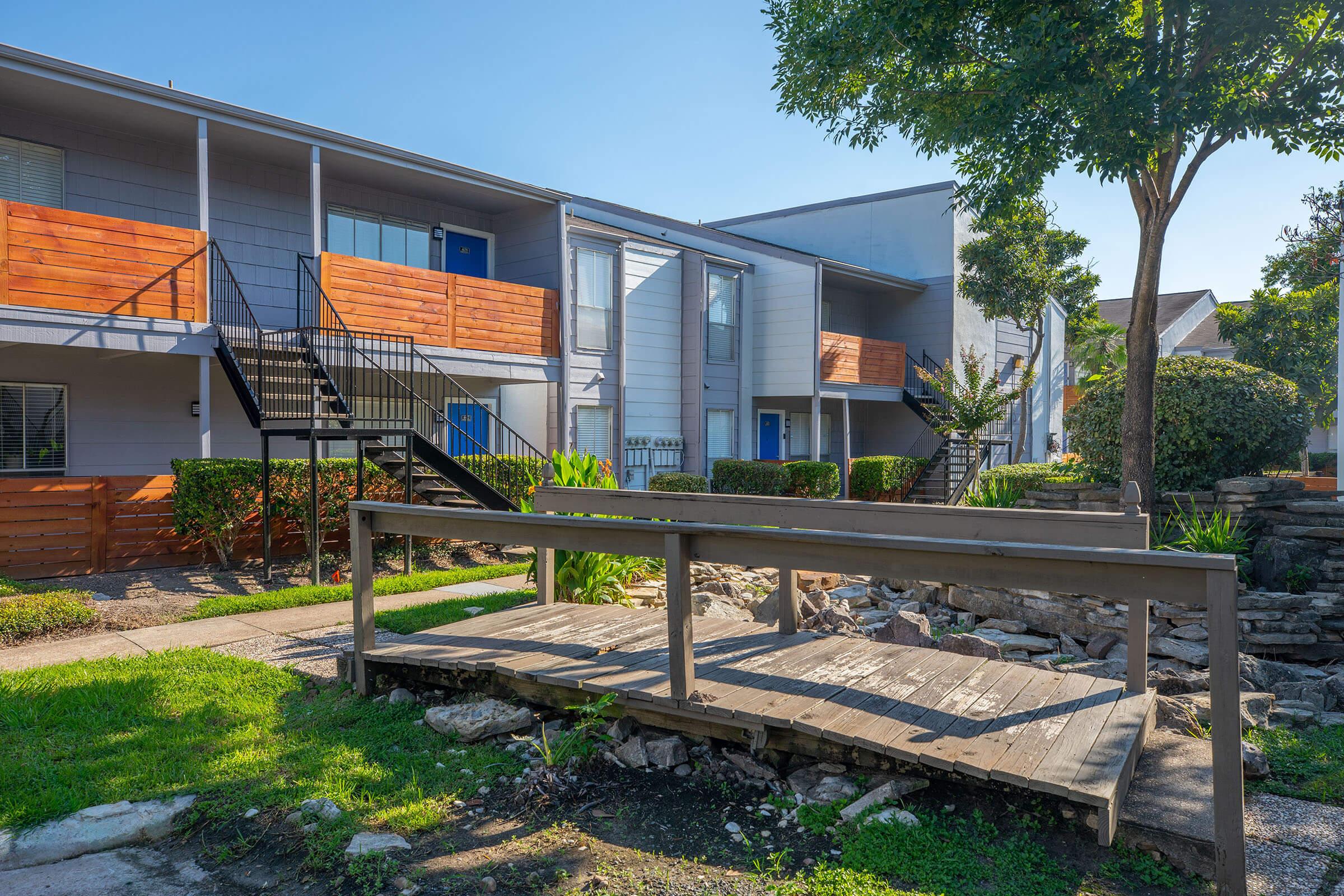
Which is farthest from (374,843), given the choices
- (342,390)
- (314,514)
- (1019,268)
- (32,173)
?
(1019,268)

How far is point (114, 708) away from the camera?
5137 millimetres

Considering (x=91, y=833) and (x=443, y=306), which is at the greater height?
(x=443, y=306)

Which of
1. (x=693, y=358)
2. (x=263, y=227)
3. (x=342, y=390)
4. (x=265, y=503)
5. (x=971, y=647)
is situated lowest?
(x=971, y=647)

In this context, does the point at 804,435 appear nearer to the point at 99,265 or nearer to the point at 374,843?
the point at 99,265

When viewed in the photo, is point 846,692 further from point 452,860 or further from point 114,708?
point 114,708

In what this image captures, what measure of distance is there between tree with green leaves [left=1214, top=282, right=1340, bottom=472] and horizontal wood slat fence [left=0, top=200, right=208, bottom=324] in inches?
939

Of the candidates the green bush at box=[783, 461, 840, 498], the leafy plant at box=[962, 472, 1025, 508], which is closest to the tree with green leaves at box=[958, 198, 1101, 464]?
the green bush at box=[783, 461, 840, 498]

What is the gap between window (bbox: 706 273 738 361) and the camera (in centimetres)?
2039

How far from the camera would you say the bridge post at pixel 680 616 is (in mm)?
4121

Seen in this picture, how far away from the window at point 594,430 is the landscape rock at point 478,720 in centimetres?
1290

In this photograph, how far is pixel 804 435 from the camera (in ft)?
79.6

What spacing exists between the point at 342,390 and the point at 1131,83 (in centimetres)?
1129

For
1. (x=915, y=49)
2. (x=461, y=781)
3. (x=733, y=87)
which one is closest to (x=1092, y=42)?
(x=915, y=49)

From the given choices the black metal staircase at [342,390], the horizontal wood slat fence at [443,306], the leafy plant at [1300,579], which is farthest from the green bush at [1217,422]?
the horizontal wood slat fence at [443,306]
